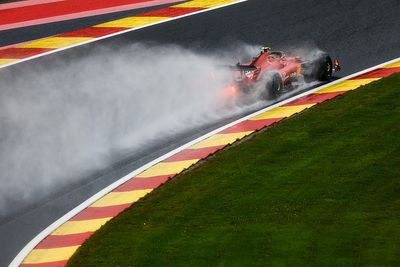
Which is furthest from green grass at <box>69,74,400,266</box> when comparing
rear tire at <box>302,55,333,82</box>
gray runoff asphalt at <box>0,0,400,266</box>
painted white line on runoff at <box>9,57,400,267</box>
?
gray runoff asphalt at <box>0,0,400,266</box>

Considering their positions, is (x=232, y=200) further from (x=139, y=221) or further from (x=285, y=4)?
(x=285, y=4)

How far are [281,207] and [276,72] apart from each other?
678 cm

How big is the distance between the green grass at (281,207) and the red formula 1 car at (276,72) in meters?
2.29

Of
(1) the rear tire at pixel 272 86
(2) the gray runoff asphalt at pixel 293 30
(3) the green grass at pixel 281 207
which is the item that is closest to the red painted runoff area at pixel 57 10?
(2) the gray runoff asphalt at pixel 293 30

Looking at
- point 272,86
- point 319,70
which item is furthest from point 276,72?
point 319,70

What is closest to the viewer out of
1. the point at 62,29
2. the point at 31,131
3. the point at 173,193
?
the point at 173,193

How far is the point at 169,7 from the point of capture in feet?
95.5

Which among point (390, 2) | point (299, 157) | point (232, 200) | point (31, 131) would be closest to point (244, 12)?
point (390, 2)

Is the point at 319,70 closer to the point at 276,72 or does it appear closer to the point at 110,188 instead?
the point at 276,72

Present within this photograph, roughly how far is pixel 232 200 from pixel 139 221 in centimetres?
137

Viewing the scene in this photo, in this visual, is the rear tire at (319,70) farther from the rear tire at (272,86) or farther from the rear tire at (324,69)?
the rear tire at (272,86)

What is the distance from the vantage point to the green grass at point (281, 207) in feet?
46.8

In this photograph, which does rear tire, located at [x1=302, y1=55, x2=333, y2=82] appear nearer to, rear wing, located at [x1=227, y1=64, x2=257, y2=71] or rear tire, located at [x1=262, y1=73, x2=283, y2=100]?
rear tire, located at [x1=262, y1=73, x2=283, y2=100]

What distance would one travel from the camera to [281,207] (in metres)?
15.8
